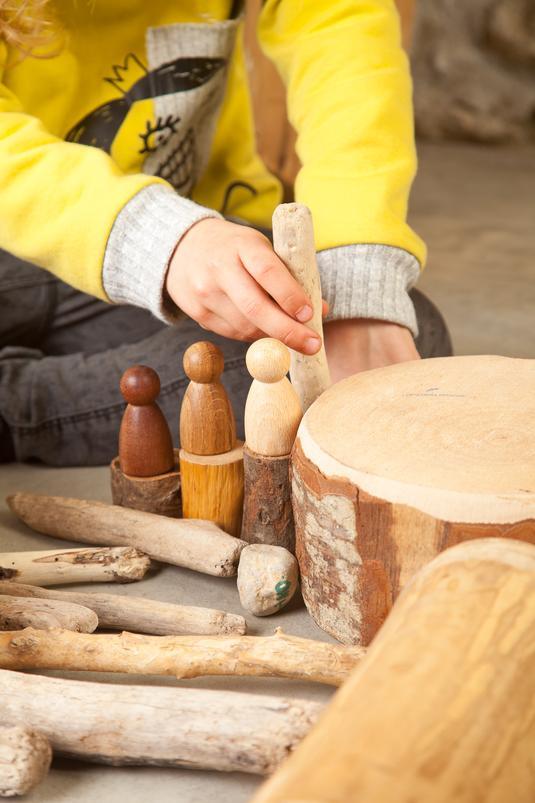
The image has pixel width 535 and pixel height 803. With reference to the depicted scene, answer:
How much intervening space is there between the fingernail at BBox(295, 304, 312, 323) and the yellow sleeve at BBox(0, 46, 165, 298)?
218mm

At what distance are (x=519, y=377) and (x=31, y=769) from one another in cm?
46

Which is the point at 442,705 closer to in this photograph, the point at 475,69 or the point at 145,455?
the point at 145,455

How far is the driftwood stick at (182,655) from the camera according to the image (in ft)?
2.32

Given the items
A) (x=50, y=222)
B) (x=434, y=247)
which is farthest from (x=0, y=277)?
(x=434, y=247)

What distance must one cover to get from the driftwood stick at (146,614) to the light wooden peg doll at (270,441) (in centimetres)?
9

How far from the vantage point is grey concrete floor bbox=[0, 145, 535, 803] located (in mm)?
657

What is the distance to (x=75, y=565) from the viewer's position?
88 cm

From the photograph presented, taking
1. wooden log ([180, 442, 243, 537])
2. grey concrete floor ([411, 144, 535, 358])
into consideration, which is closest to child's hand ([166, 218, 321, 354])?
wooden log ([180, 442, 243, 537])

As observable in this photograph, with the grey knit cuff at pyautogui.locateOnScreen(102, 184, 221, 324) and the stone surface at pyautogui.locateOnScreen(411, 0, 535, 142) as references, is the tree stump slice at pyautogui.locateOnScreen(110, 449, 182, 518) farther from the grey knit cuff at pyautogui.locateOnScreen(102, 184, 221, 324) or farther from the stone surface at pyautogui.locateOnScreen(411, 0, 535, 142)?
the stone surface at pyautogui.locateOnScreen(411, 0, 535, 142)

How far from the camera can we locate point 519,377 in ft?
2.67

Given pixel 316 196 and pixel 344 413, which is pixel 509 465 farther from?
pixel 316 196

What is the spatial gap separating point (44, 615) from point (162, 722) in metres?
0.18

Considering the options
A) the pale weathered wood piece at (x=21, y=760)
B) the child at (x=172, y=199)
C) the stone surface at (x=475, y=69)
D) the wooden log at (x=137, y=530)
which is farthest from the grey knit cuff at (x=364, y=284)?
the stone surface at (x=475, y=69)

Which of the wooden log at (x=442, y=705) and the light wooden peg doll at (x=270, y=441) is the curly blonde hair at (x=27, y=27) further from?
the wooden log at (x=442, y=705)
